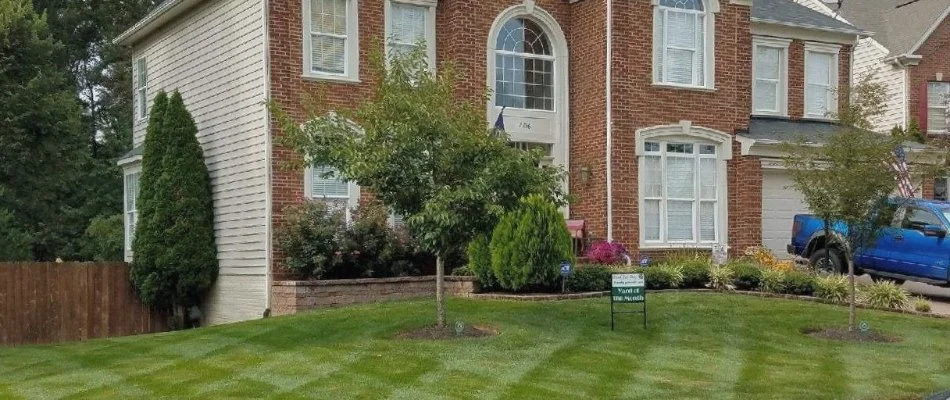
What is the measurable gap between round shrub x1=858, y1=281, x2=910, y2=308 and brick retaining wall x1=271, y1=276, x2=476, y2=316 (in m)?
6.55

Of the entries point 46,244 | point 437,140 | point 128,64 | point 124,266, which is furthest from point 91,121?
point 437,140

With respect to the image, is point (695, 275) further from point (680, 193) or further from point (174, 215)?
point (174, 215)

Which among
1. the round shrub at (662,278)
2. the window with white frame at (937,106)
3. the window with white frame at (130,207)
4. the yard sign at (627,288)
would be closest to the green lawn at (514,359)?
the yard sign at (627,288)

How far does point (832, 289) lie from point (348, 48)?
9.45 metres

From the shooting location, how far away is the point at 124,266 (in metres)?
21.8

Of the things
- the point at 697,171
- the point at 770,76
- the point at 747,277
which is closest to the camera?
the point at 747,277

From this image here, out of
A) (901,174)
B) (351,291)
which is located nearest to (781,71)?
(901,174)

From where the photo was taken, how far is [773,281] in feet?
61.8

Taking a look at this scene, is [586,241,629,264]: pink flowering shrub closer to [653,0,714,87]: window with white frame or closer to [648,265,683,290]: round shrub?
[648,265,683,290]: round shrub

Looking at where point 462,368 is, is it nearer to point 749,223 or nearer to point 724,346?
point 724,346

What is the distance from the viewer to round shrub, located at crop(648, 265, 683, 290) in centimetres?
1878

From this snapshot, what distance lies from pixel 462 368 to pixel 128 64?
32978 mm

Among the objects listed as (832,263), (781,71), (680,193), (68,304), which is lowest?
(68,304)

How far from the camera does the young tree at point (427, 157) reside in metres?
13.2
